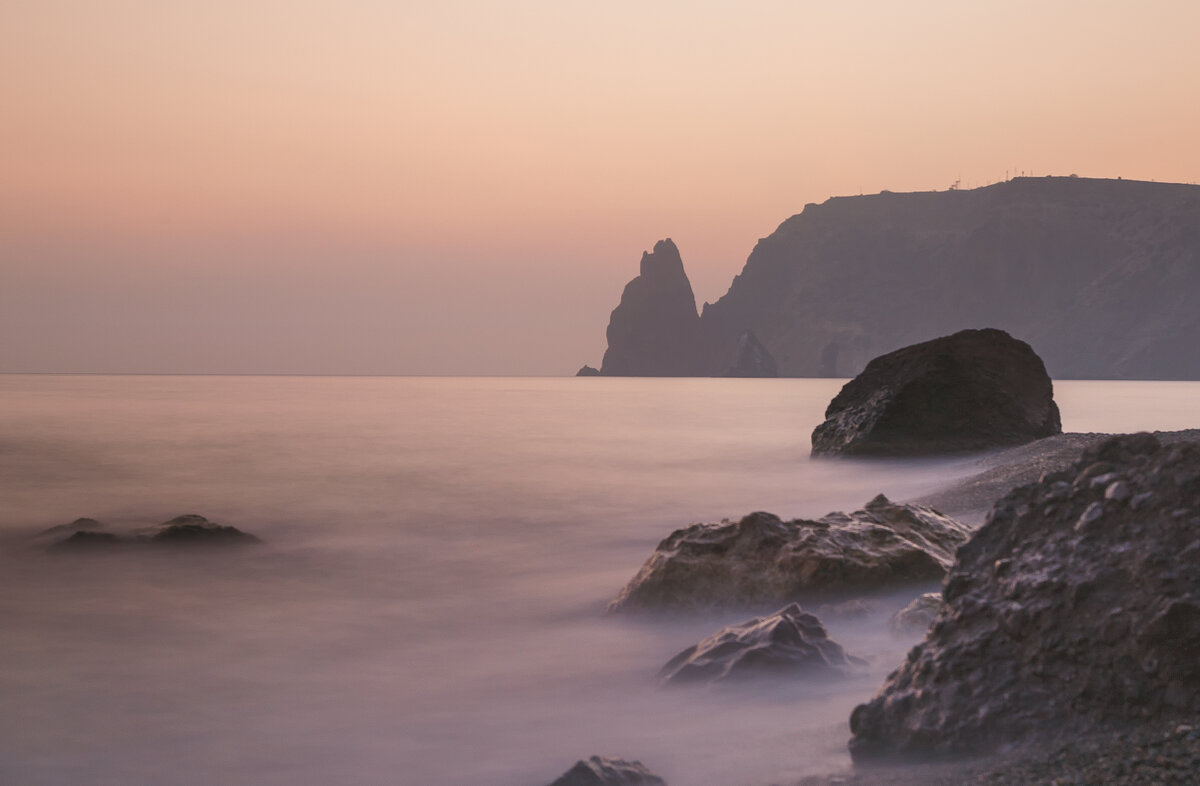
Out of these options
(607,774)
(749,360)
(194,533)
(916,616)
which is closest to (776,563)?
(916,616)

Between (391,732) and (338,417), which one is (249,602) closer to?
(391,732)

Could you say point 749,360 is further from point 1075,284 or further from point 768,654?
point 768,654

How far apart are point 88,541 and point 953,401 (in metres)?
12.2

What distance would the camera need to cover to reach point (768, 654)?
434 cm

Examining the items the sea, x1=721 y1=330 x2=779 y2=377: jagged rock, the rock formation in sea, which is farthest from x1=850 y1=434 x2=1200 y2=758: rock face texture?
x1=721 y1=330 x2=779 y2=377: jagged rock

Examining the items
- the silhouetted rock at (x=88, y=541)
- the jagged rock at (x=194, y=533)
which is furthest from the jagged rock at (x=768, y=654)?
the silhouetted rock at (x=88, y=541)

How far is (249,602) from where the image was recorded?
7199 millimetres

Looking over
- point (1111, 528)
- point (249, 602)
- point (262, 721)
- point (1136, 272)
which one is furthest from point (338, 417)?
point (1136, 272)

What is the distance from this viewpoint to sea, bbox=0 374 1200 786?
4.03 meters

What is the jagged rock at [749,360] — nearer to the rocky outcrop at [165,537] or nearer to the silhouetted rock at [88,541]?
the rocky outcrop at [165,537]

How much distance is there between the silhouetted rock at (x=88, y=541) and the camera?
361 inches

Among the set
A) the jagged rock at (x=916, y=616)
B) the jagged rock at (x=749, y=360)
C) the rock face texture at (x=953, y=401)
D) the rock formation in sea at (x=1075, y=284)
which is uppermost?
the rock formation in sea at (x=1075, y=284)

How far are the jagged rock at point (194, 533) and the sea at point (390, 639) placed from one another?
1.22 ft

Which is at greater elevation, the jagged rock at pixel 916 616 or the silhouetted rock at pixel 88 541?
the jagged rock at pixel 916 616
